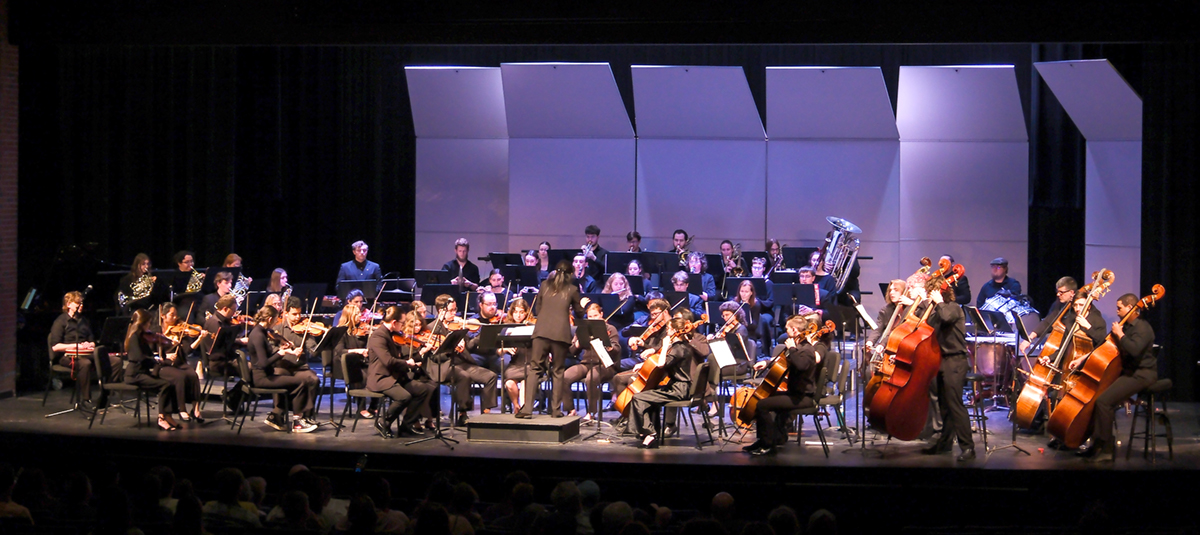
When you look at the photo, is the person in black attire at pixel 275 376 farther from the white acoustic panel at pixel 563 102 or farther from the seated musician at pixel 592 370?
the white acoustic panel at pixel 563 102

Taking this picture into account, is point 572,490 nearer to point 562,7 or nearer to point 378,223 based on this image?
point 562,7

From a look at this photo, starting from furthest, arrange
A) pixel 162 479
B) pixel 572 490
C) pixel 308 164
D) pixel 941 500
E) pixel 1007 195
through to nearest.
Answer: pixel 308 164 → pixel 1007 195 → pixel 941 500 → pixel 162 479 → pixel 572 490

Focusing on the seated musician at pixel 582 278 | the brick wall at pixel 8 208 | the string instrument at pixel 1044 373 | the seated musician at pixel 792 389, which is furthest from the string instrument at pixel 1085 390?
the brick wall at pixel 8 208

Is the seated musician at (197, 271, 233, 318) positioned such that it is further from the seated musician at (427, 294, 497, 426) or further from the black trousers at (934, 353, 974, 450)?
the black trousers at (934, 353, 974, 450)

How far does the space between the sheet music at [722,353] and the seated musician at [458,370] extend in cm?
198

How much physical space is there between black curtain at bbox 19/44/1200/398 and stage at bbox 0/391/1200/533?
5.79 metres

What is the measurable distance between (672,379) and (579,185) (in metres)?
6.23

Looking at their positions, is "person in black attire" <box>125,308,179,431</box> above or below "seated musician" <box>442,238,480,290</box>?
below

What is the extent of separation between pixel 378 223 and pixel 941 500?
9428 mm

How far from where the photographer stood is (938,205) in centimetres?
1352

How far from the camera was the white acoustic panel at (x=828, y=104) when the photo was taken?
42.6 feet

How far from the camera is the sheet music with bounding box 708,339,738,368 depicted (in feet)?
26.8

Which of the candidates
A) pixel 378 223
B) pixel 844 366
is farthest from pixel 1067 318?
pixel 378 223

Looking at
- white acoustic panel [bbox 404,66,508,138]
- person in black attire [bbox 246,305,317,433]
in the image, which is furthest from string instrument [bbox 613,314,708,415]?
white acoustic panel [bbox 404,66,508,138]
